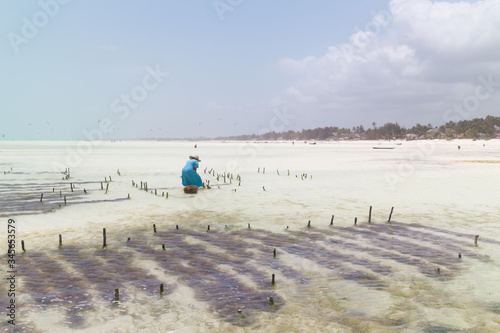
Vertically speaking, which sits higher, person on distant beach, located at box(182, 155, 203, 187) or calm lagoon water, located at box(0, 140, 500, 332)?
person on distant beach, located at box(182, 155, 203, 187)

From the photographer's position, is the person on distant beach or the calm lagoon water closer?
the calm lagoon water

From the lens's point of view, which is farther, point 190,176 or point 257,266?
point 190,176

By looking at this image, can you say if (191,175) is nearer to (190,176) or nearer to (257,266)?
(190,176)

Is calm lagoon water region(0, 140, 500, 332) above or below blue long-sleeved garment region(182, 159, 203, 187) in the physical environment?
below

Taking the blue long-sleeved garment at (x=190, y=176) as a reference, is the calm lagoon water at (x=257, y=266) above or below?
below

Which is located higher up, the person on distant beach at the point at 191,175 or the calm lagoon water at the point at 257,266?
the person on distant beach at the point at 191,175

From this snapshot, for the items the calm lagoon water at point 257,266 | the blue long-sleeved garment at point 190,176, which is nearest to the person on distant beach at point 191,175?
the blue long-sleeved garment at point 190,176

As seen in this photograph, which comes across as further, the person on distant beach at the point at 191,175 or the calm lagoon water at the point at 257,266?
the person on distant beach at the point at 191,175

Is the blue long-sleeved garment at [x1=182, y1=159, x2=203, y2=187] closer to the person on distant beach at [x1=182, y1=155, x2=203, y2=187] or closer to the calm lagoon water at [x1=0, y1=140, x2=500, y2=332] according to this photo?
the person on distant beach at [x1=182, y1=155, x2=203, y2=187]

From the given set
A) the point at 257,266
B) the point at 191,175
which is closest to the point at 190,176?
the point at 191,175

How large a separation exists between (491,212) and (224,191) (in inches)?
595

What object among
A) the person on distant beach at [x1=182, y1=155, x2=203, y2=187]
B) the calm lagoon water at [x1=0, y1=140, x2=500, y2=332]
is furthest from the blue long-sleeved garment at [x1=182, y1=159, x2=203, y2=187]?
the calm lagoon water at [x1=0, y1=140, x2=500, y2=332]

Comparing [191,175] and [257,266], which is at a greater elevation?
[191,175]

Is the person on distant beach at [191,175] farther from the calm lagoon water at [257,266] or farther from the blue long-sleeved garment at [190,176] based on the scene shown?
the calm lagoon water at [257,266]
